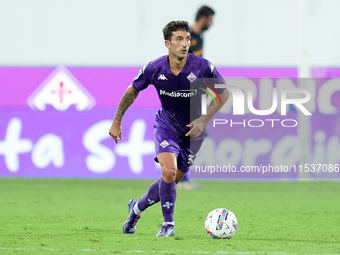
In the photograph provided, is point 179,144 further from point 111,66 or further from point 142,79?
point 111,66

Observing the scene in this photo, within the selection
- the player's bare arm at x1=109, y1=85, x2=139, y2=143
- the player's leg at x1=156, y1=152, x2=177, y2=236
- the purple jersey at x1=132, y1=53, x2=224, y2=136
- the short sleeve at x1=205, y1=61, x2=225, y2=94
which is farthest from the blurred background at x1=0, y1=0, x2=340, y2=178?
the player's leg at x1=156, y1=152, x2=177, y2=236

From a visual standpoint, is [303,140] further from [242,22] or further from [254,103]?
[242,22]

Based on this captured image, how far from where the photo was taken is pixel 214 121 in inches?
647

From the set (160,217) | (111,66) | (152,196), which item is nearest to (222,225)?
(152,196)

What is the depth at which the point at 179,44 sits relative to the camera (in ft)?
26.0

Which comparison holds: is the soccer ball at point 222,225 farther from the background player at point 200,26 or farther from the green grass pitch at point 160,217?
the background player at point 200,26

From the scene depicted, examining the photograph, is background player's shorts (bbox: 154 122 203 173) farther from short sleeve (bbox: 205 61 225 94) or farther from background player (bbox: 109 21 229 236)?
short sleeve (bbox: 205 61 225 94)

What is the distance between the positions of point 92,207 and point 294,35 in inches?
317

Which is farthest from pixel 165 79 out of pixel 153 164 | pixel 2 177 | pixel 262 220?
pixel 2 177

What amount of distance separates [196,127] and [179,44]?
31.0 inches

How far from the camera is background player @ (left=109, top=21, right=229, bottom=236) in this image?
784 cm

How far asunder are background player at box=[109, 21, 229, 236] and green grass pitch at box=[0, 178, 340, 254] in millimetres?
348

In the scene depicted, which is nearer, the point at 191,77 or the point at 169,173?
the point at 169,173

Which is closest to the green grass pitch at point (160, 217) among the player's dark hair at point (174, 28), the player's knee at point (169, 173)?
the player's knee at point (169, 173)
